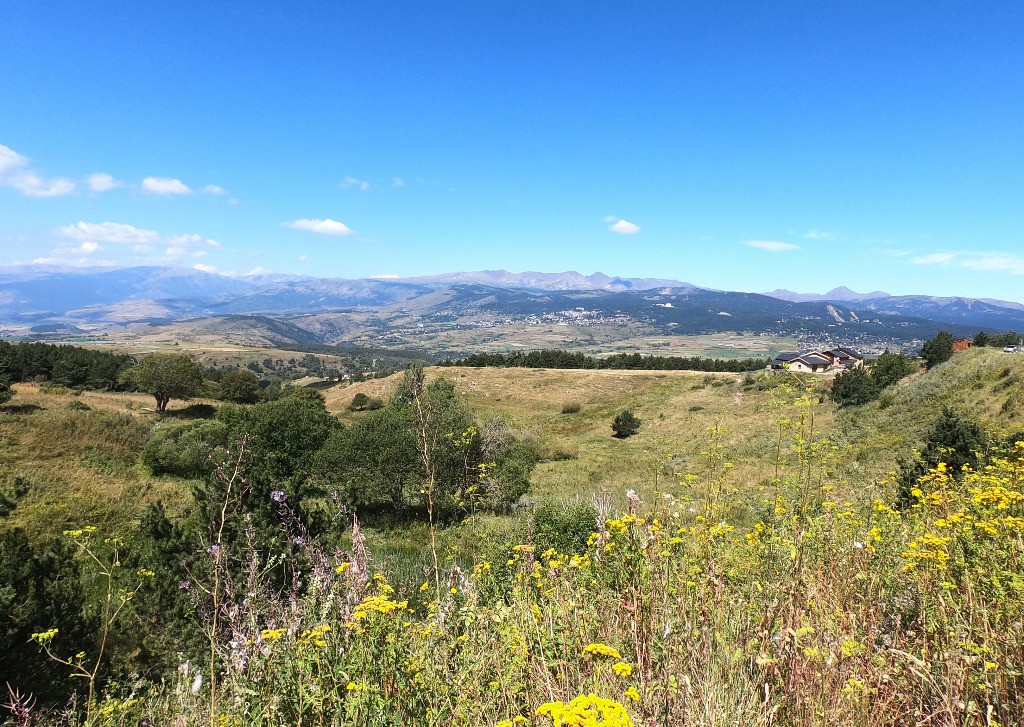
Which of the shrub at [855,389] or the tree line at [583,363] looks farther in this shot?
the tree line at [583,363]

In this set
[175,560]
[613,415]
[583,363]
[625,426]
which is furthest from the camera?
[583,363]

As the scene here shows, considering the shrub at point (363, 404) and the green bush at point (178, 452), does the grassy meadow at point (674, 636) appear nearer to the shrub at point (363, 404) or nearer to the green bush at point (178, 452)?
the green bush at point (178, 452)

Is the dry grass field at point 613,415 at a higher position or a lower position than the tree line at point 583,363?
lower

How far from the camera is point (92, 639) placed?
7484 millimetres

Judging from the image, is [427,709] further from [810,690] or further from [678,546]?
[678,546]

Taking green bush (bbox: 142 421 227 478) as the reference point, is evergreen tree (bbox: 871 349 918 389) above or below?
above

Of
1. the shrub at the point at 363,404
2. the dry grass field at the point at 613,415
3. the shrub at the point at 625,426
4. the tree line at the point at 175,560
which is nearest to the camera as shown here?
the tree line at the point at 175,560

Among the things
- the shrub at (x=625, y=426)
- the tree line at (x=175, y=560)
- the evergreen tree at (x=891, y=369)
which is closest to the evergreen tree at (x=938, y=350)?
the evergreen tree at (x=891, y=369)

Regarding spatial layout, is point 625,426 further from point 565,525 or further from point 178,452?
point 178,452

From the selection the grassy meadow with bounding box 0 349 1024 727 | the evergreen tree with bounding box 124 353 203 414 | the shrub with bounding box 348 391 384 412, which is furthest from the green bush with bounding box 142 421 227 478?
the shrub with bounding box 348 391 384 412

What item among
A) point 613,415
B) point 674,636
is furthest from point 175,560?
point 613,415

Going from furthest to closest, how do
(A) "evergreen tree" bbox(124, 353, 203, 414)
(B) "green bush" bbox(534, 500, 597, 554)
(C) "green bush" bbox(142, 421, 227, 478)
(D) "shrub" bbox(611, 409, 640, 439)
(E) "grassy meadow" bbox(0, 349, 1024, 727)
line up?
1. (A) "evergreen tree" bbox(124, 353, 203, 414)
2. (D) "shrub" bbox(611, 409, 640, 439)
3. (C) "green bush" bbox(142, 421, 227, 478)
4. (B) "green bush" bbox(534, 500, 597, 554)
5. (E) "grassy meadow" bbox(0, 349, 1024, 727)

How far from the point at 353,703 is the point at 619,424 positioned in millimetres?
41455

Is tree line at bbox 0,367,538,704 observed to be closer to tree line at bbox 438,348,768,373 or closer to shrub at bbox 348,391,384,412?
shrub at bbox 348,391,384,412
